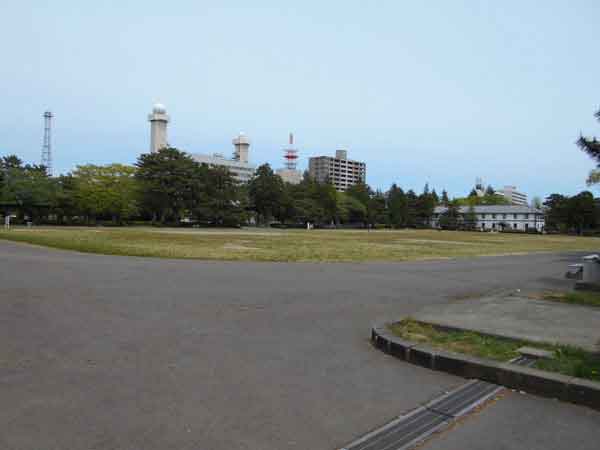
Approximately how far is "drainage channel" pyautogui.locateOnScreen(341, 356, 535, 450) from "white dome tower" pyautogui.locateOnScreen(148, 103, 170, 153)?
414 feet

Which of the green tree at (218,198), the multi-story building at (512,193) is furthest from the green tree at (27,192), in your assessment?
the multi-story building at (512,193)

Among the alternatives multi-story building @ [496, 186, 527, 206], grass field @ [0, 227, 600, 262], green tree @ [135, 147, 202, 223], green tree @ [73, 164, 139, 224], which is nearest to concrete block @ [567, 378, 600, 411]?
grass field @ [0, 227, 600, 262]

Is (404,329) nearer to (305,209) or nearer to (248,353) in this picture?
(248,353)

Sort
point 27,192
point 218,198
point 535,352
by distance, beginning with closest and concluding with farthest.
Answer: point 535,352
point 27,192
point 218,198

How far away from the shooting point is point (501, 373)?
416 centimetres

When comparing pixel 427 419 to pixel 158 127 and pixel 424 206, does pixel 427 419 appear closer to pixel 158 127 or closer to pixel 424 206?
pixel 424 206

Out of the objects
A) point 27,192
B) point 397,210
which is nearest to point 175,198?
point 27,192

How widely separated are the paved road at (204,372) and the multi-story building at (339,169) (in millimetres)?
162145

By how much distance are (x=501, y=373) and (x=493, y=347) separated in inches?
31.0

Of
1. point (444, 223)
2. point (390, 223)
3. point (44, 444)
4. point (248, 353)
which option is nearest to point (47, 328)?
point (248, 353)

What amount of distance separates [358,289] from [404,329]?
3939 millimetres

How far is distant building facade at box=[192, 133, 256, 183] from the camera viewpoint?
457ft

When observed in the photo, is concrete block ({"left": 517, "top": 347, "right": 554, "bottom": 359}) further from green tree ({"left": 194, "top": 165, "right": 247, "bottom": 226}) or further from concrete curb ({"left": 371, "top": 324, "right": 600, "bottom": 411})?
green tree ({"left": 194, "top": 165, "right": 247, "bottom": 226})

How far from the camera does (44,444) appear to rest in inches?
112
